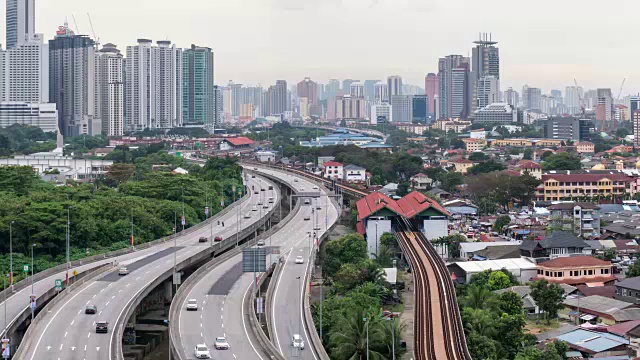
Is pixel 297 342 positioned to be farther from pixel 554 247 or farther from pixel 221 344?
pixel 554 247

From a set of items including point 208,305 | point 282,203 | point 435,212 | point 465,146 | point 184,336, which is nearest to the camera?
point 184,336

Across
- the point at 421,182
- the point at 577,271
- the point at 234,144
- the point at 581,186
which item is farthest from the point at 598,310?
the point at 234,144

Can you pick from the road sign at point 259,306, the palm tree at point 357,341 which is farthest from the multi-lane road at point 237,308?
the palm tree at point 357,341

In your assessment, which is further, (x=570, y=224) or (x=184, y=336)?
(x=570, y=224)

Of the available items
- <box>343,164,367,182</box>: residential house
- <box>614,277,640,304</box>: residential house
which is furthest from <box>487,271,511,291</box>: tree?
<box>343,164,367,182</box>: residential house

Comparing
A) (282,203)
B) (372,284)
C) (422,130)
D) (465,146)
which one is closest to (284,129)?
(422,130)

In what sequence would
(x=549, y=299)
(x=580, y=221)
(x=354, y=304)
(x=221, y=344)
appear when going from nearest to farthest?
(x=221, y=344) < (x=354, y=304) < (x=549, y=299) < (x=580, y=221)

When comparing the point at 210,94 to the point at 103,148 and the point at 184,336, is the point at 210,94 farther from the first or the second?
the point at 184,336
